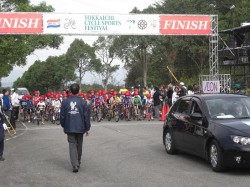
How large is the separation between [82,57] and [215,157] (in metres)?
73.1

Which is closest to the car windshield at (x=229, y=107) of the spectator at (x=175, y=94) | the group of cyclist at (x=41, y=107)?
the spectator at (x=175, y=94)

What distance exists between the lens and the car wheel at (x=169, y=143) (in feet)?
39.1

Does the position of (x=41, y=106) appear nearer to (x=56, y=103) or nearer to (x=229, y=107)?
(x=56, y=103)

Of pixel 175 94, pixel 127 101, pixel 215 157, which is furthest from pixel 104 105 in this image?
pixel 215 157

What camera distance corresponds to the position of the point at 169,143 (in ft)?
39.9

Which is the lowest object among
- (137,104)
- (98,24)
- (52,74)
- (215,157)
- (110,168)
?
(110,168)

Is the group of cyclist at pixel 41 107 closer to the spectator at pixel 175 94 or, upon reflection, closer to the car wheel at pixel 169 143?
the spectator at pixel 175 94

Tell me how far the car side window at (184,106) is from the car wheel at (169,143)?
0.73 m

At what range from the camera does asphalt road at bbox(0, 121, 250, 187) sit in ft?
28.2

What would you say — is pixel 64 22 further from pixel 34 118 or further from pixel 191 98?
pixel 191 98

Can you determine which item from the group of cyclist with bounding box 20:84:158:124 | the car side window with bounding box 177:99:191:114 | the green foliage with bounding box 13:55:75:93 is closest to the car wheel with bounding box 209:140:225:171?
the car side window with bounding box 177:99:191:114

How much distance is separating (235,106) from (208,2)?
5421 cm

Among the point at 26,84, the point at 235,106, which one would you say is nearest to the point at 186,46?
the point at 235,106

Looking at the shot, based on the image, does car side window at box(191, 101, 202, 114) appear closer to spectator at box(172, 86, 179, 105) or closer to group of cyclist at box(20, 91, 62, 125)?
spectator at box(172, 86, 179, 105)
